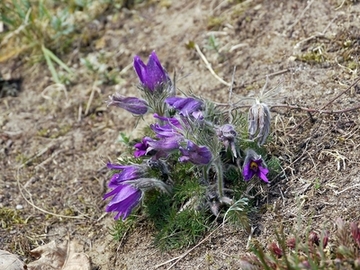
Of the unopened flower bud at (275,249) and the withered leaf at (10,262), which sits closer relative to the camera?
the unopened flower bud at (275,249)

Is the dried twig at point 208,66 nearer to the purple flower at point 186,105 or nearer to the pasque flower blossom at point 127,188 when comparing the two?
the purple flower at point 186,105

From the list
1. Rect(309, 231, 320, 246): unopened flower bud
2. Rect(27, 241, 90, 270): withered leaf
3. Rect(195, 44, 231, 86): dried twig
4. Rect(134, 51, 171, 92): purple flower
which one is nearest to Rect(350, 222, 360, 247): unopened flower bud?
Rect(309, 231, 320, 246): unopened flower bud

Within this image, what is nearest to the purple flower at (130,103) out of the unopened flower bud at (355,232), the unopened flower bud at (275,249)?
the unopened flower bud at (275,249)

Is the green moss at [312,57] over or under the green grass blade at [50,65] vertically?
under

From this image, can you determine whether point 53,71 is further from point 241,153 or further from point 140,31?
point 241,153

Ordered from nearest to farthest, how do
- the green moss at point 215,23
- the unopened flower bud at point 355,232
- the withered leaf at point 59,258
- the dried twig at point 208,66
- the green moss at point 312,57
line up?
the unopened flower bud at point 355,232, the withered leaf at point 59,258, the green moss at point 312,57, the dried twig at point 208,66, the green moss at point 215,23

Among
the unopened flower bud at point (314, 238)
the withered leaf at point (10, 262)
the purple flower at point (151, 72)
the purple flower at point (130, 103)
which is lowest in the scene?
the unopened flower bud at point (314, 238)

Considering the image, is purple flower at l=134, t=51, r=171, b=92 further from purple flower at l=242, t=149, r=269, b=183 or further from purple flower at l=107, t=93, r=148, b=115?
purple flower at l=242, t=149, r=269, b=183

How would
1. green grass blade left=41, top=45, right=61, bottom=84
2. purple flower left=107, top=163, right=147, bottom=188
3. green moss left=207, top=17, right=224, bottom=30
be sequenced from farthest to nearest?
green grass blade left=41, top=45, right=61, bottom=84, green moss left=207, top=17, right=224, bottom=30, purple flower left=107, top=163, right=147, bottom=188
